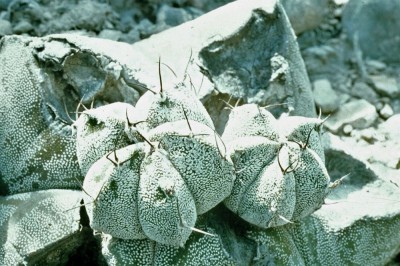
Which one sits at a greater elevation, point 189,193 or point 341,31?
point 189,193

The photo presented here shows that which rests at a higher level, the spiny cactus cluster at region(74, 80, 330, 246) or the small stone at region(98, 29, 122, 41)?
the spiny cactus cluster at region(74, 80, 330, 246)

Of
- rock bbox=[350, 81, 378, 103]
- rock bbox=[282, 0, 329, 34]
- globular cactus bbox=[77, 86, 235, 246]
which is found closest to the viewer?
globular cactus bbox=[77, 86, 235, 246]

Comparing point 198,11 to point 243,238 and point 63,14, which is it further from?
point 243,238

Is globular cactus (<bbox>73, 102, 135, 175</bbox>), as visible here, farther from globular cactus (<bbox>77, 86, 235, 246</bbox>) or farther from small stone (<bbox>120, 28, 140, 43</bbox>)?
small stone (<bbox>120, 28, 140, 43</bbox>)

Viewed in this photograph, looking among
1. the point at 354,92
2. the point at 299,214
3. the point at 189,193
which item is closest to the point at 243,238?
the point at 299,214

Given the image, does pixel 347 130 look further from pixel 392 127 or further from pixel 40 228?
pixel 40 228

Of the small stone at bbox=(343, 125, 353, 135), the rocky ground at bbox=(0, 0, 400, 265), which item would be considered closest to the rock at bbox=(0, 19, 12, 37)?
the rocky ground at bbox=(0, 0, 400, 265)

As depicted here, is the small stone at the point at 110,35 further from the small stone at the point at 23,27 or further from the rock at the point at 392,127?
the rock at the point at 392,127

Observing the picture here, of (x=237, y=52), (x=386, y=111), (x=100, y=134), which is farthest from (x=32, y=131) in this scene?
(x=386, y=111)
